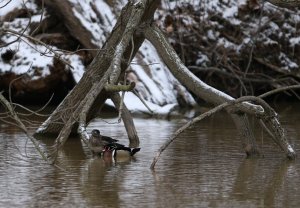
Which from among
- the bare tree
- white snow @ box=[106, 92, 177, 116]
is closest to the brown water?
the bare tree

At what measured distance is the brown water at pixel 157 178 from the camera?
7277mm

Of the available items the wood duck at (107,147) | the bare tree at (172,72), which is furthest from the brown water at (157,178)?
the bare tree at (172,72)

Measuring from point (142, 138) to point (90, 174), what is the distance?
3.21 meters

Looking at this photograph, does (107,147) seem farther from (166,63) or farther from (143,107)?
(143,107)

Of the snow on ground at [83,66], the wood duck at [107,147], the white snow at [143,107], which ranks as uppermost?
the snow on ground at [83,66]

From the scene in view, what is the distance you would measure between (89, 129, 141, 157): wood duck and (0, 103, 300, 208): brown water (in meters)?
0.13

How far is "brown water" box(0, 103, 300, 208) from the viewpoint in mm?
7277

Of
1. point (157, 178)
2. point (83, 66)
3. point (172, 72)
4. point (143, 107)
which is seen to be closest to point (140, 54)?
point (83, 66)

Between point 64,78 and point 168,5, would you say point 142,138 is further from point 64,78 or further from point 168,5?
point 168,5

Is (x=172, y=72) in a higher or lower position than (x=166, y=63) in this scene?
lower

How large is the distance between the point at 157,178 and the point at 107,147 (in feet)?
4.83

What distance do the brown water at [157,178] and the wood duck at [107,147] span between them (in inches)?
4.9

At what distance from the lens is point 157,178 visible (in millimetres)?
8383

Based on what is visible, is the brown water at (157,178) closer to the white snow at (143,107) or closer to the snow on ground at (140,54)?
the white snow at (143,107)
